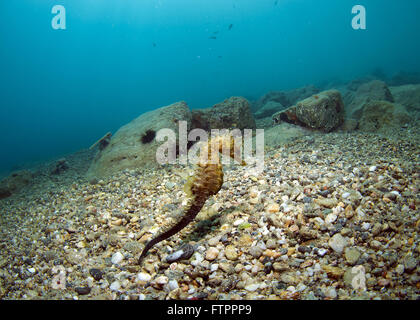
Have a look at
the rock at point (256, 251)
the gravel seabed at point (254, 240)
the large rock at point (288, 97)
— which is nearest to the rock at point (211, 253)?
the gravel seabed at point (254, 240)

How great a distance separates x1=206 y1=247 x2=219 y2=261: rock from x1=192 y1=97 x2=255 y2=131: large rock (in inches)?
254

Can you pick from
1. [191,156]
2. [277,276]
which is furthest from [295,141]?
[277,276]

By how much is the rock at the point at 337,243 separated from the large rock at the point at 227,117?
261 inches

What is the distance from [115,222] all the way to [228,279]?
2448 millimetres

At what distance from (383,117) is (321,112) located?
2093mm

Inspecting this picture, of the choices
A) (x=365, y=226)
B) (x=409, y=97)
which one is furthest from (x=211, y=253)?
(x=409, y=97)

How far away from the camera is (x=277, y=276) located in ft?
8.46

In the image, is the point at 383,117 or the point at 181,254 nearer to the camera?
the point at 181,254

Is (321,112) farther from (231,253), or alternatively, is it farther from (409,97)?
(409,97)

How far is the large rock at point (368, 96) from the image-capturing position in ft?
33.4

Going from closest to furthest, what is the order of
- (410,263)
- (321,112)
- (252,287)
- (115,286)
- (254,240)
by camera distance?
(410,263)
(252,287)
(115,286)
(254,240)
(321,112)

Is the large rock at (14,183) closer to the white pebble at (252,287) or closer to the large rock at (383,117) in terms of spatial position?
the white pebble at (252,287)

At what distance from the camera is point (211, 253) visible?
2.97 meters
